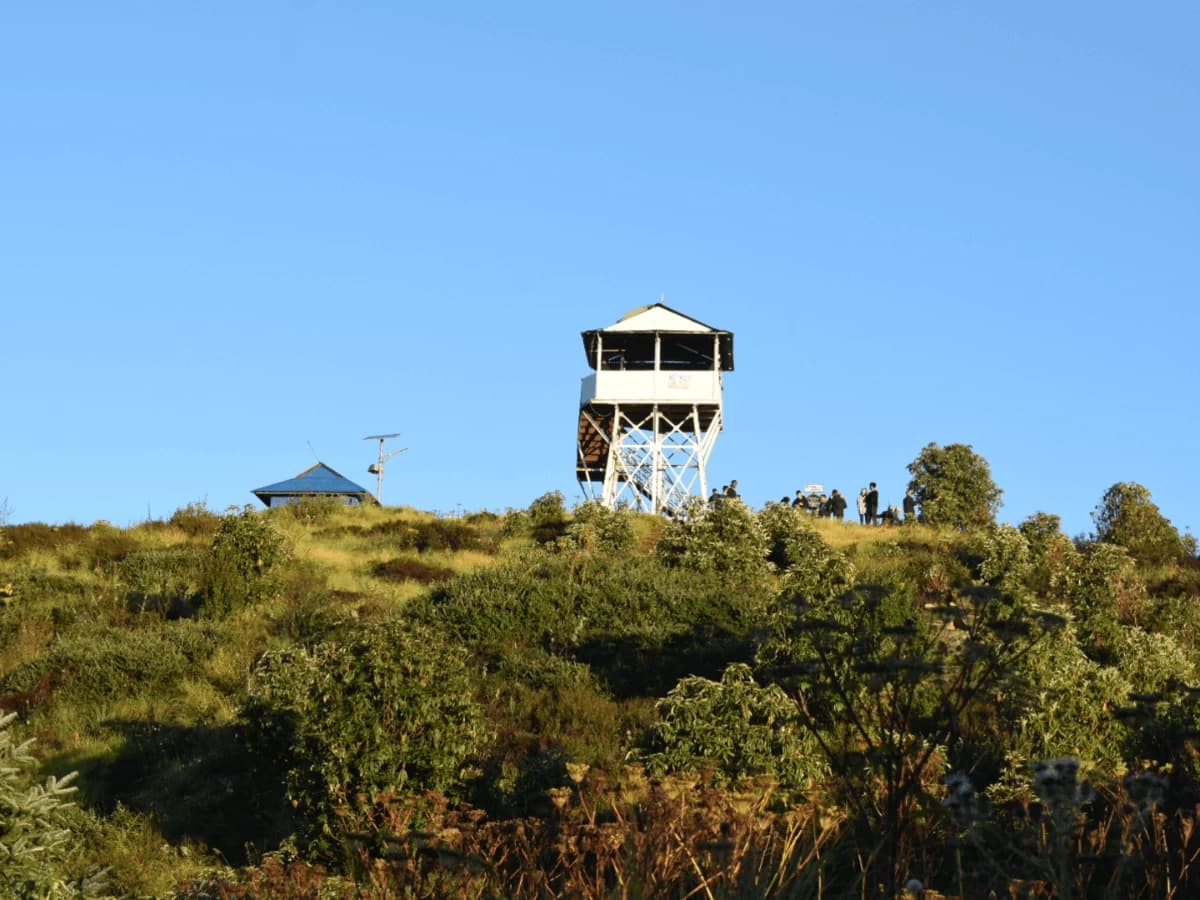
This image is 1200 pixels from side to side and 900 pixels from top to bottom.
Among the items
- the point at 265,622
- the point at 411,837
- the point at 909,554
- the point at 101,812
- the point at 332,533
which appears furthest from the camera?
the point at 332,533

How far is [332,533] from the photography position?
118ft

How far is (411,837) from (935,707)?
32.2 feet

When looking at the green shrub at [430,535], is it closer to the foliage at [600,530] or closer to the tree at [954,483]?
the foliage at [600,530]

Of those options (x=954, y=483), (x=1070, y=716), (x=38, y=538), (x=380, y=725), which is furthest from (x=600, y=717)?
(x=954, y=483)

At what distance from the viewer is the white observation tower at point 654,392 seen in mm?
46062

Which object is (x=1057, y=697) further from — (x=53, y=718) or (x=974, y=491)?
(x=974, y=491)

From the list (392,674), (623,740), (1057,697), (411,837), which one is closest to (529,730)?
(623,740)

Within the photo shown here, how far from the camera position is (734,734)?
14547 millimetres

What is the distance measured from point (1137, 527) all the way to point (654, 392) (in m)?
15.5

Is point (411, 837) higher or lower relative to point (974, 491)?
lower

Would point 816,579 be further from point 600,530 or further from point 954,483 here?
point 954,483

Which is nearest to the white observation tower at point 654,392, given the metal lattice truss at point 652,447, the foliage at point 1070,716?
the metal lattice truss at point 652,447

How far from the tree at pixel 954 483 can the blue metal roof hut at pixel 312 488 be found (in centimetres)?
1925

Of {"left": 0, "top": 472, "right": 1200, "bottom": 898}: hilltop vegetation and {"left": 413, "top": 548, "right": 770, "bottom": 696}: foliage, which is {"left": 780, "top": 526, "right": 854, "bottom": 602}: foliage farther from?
{"left": 413, "top": 548, "right": 770, "bottom": 696}: foliage
